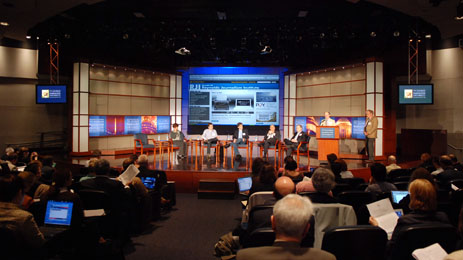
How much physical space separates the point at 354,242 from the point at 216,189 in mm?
5171

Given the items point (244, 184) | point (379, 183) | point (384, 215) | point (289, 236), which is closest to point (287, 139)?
point (244, 184)

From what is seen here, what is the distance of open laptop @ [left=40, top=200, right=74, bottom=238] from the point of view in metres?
3.00

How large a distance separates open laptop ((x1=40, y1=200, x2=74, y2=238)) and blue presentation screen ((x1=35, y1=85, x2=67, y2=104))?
719cm

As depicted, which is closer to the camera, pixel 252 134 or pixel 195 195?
pixel 195 195

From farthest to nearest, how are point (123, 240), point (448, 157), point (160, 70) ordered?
point (160, 70) → point (448, 157) → point (123, 240)

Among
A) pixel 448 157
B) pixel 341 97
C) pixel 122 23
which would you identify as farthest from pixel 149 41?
pixel 448 157

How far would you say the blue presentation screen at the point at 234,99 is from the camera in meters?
13.7

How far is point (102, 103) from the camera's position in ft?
37.3

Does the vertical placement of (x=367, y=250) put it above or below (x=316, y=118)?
below

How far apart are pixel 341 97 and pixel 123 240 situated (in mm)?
8930

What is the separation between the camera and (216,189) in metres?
7.08

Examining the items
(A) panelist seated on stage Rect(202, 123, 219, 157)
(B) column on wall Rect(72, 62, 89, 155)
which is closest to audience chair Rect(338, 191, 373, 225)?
(A) panelist seated on stage Rect(202, 123, 219, 157)

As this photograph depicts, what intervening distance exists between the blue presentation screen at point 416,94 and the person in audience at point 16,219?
8.40 meters

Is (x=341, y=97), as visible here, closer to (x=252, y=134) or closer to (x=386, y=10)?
(x=386, y=10)
